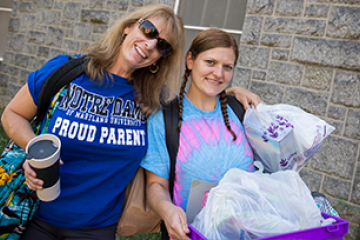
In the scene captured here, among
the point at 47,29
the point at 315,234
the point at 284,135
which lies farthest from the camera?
the point at 47,29

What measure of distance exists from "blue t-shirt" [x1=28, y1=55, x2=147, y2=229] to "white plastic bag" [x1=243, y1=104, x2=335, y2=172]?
2.53 feet

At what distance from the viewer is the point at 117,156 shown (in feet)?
5.64

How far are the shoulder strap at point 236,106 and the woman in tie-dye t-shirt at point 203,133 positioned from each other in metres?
0.03

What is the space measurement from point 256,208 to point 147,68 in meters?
1.26

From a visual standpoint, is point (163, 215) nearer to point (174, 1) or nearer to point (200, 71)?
point (200, 71)

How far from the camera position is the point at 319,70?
3484 mm

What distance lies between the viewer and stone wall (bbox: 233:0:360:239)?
325 cm

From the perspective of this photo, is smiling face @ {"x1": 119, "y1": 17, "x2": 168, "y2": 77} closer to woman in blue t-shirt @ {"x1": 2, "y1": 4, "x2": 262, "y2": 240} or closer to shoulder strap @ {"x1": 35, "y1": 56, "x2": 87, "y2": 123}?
woman in blue t-shirt @ {"x1": 2, "y1": 4, "x2": 262, "y2": 240}

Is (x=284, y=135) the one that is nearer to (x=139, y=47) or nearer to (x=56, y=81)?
(x=139, y=47)

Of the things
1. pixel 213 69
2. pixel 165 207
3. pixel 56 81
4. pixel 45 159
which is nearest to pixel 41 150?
pixel 45 159

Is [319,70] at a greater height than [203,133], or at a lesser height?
greater

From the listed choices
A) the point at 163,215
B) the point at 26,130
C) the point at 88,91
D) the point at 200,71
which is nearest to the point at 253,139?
the point at 200,71

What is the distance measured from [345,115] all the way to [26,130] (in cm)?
339

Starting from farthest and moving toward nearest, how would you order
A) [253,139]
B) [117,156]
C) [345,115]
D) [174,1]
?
[174,1] → [345,115] → [253,139] → [117,156]
